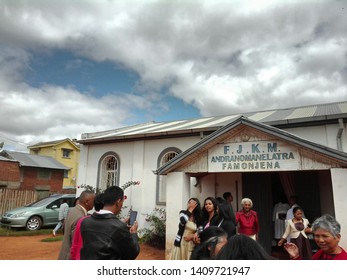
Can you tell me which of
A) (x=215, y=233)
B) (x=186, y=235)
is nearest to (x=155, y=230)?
(x=186, y=235)

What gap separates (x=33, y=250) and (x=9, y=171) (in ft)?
53.1

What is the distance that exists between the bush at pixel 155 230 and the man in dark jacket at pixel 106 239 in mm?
6819

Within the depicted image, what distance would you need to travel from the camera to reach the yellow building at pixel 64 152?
3572 centimetres

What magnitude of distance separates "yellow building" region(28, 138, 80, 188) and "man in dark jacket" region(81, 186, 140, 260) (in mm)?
34796

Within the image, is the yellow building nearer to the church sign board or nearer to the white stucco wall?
the white stucco wall

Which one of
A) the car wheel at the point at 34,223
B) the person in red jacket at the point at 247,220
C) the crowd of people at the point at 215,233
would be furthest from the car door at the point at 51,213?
the person in red jacket at the point at 247,220

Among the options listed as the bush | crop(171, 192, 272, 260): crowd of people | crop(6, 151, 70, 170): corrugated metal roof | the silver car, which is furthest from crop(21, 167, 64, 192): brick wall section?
crop(171, 192, 272, 260): crowd of people

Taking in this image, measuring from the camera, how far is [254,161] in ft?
22.3

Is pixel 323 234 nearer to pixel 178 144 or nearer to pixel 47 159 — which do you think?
pixel 178 144

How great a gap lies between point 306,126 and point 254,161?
9.11 ft

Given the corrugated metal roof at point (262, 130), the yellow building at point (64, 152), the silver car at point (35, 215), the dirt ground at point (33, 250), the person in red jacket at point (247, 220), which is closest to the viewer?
the corrugated metal roof at point (262, 130)

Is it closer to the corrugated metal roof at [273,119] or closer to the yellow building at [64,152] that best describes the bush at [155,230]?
the corrugated metal roof at [273,119]

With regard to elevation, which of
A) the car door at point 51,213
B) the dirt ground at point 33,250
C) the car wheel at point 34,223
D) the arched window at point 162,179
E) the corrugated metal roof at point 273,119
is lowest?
the dirt ground at point 33,250
